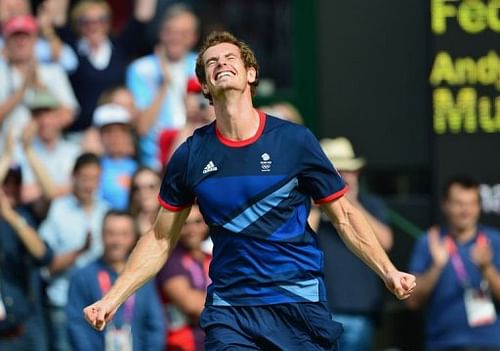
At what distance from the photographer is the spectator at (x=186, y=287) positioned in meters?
9.59

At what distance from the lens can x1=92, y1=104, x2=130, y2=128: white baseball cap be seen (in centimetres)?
1073

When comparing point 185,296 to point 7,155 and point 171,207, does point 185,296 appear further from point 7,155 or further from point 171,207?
point 171,207

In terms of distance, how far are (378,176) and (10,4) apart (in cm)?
327

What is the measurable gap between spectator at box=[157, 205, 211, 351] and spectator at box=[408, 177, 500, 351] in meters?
1.73

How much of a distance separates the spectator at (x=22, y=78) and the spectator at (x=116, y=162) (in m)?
0.47

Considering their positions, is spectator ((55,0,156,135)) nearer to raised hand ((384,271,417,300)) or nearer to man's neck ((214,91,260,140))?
man's neck ((214,91,260,140))

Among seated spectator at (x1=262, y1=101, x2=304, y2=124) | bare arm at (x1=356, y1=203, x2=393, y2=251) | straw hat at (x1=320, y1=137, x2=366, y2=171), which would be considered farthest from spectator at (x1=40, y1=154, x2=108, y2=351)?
bare arm at (x1=356, y1=203, x2=393, y2=251)

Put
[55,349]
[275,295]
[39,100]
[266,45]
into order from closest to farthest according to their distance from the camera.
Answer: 1. [275,295]
2. [55,349]
3. [39,100]
4. [266,45]

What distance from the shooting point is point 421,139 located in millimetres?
11133

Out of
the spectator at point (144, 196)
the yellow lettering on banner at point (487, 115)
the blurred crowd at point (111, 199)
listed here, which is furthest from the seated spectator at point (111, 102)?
the yellow lettering on banner at point (487, 115)

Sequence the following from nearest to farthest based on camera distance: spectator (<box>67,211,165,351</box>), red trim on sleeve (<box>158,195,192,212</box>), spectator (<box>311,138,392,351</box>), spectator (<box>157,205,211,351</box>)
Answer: red trim on sleeve (<box>158,195,192,212</box>) → spectator (<box>67,211,165,351</box>) → spectator (<box>157,205,211,351</box>) → spectator (<box>311,138,392,351</box>)

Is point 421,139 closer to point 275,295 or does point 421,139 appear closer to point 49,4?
point 49,4

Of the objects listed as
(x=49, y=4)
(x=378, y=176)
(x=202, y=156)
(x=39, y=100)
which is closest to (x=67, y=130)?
(x=39, y=100)

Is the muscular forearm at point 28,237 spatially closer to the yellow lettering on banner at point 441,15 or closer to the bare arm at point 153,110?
the bare arm at point 153,110
